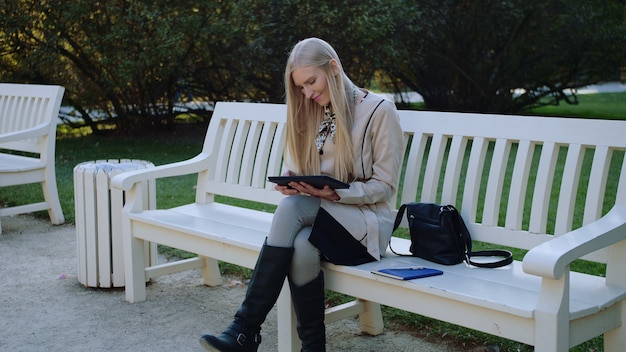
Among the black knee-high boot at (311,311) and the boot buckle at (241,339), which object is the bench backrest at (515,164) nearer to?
the black knee-high boot at (311,311)

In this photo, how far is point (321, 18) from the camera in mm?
10898

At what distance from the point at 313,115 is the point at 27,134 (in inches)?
147

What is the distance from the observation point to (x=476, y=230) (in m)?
3.89

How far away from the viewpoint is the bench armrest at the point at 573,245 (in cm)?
285

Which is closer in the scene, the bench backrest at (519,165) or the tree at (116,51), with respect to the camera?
the bench backrest at (519,165)

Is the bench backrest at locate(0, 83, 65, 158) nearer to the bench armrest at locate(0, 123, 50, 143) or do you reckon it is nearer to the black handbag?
the bench armrest at locate(0, 123, 50, 143)

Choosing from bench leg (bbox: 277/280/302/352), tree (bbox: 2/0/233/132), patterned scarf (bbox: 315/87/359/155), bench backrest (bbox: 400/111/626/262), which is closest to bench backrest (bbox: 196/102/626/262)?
Answer: bench backrest (bbox: 400/111/626/262)

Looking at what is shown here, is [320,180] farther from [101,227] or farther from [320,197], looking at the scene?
[101,227]

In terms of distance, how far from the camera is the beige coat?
12.3 ft

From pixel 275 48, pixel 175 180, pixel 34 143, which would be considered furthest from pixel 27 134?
pixel 275 48

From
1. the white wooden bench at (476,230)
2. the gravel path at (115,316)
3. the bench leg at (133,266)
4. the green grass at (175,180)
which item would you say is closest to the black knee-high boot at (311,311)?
the white wooden bench at (476,230)

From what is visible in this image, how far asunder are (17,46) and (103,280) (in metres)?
8.48

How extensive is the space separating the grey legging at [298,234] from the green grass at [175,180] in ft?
3.19

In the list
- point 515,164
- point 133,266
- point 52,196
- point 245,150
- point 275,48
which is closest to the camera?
point 515,164
